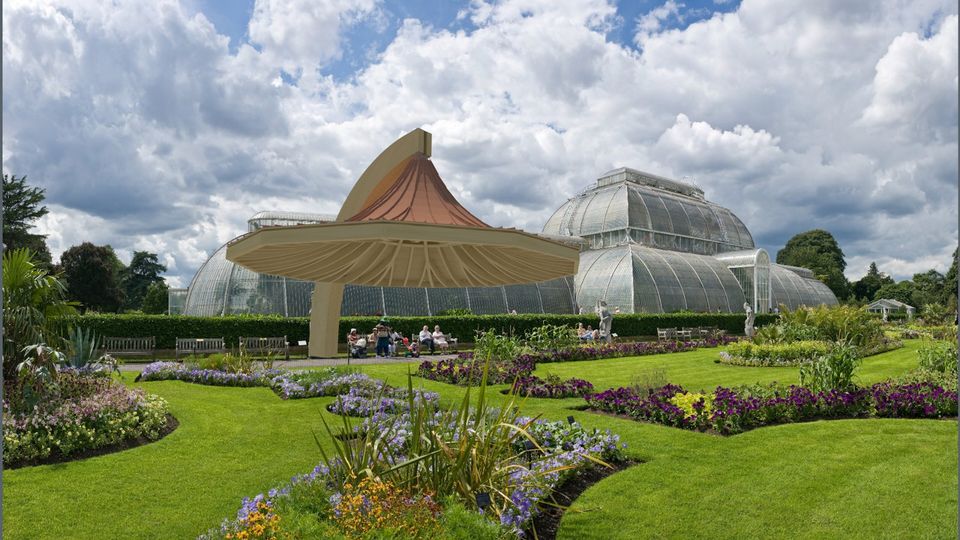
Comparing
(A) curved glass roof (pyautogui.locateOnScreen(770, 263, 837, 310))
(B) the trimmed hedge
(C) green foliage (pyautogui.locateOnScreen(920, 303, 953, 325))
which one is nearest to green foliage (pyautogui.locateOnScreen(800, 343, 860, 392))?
(B) the trimmed hedge

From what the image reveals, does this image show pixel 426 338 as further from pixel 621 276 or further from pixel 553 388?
pixel 621 276

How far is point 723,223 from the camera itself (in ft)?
167

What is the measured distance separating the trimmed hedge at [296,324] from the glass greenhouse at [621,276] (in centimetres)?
284

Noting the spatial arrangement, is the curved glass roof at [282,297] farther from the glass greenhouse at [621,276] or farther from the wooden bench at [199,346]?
the wooden bench at [199,346]

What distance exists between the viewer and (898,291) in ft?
225

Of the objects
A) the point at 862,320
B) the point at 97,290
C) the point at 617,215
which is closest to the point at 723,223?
the point at 617,215

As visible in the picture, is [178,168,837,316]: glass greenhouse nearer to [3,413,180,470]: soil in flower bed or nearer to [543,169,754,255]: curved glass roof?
[543,169,754,255]: curved glass roof

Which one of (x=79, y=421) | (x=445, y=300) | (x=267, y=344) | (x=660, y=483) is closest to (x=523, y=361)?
(x=267, y=344)

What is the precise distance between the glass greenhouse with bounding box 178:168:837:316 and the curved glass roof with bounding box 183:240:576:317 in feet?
0.15

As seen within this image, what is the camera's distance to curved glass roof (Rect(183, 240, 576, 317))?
88.9 feet

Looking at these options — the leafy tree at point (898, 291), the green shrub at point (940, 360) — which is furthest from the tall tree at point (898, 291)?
the green shrub at point (940, 360)

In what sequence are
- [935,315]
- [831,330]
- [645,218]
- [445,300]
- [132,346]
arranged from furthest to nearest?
[645,218] → [935,315] → [445,300] → [831,330] → [132,346]

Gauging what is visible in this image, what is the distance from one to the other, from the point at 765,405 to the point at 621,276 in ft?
88.4

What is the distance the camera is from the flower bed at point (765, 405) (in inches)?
360
